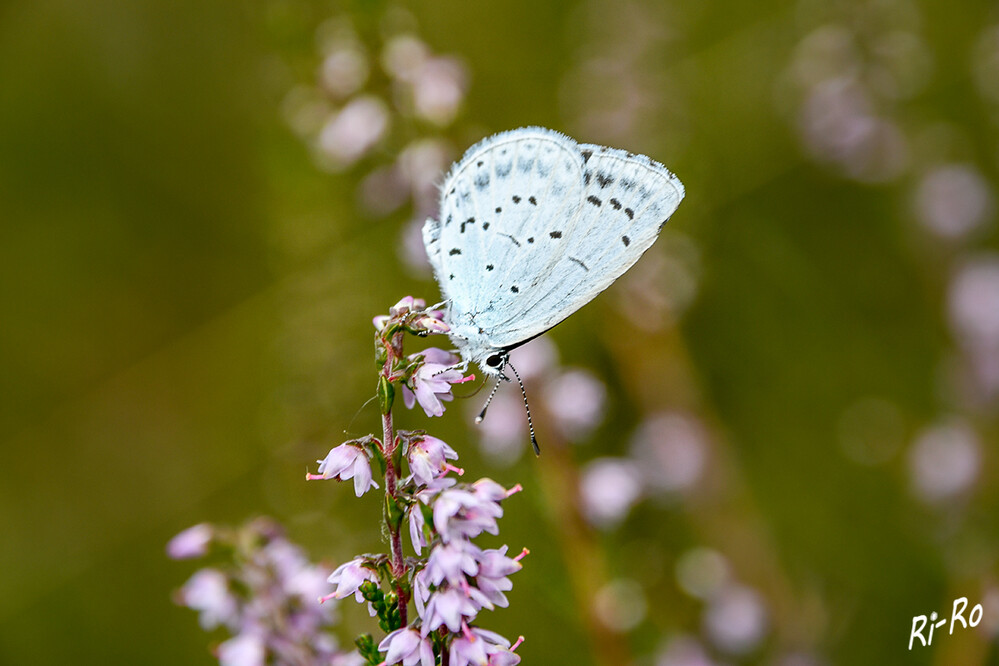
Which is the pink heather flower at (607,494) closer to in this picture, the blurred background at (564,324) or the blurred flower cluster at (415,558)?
the blurred background at (564,324)

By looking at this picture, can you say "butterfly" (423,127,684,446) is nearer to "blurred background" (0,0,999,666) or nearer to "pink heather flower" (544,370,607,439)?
"blurred background" (0,0,999,666)

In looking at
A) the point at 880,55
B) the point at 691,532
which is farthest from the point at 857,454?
the point at 880,55

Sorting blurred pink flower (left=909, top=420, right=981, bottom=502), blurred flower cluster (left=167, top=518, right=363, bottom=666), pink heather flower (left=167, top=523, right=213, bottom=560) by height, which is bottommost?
blurred flower cluster (left=167, top=518, right=363, bottom=666)

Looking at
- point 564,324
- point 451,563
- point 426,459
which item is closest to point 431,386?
point 426,459

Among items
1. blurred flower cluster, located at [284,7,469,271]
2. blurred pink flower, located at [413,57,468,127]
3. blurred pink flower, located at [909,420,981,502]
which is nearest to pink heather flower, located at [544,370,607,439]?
blurred flower cluster, located at [284,7,469,271]

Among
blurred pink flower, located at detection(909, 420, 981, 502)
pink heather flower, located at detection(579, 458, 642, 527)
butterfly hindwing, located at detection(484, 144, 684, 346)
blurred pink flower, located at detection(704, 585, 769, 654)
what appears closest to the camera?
butterfly hindwing, located at detection(484, 144, 684, 346)

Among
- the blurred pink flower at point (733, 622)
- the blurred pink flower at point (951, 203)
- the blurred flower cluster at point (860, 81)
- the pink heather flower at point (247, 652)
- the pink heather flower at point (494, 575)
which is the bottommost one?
the pink heather flower at point (494, 575)

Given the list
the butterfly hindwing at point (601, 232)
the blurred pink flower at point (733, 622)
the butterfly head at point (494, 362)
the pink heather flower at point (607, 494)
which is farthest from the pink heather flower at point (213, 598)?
the blurred pink flower at point (733, 622)
